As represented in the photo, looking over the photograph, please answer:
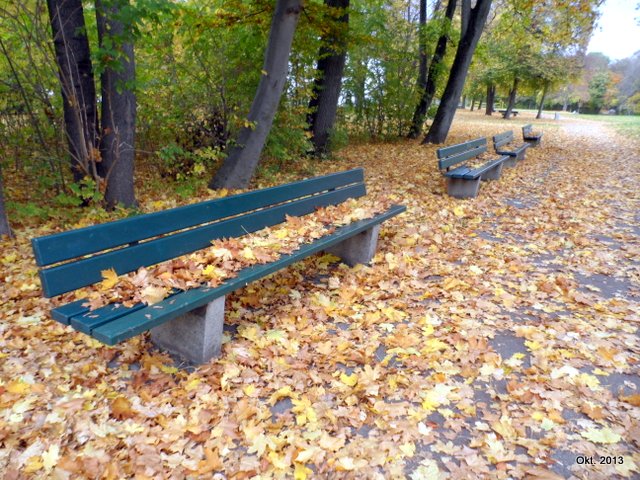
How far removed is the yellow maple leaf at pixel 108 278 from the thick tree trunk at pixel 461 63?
1157cm

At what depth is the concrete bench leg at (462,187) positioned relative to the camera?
7.02 meters

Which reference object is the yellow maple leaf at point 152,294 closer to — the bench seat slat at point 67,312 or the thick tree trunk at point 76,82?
the bench seat slat at point 67,312

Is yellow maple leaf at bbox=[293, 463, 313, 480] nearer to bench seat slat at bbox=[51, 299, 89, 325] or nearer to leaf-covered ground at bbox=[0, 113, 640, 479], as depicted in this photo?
leaf-covered ground at bbox=[0, 113, 640, 479]

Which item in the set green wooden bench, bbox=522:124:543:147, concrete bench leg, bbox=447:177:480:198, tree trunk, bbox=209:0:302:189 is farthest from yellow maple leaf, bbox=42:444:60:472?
green wooden bench, bbox=522:124:543:147

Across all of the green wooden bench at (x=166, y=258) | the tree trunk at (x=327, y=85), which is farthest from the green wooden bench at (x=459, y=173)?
the green wooden bench at (x=166, y=258)

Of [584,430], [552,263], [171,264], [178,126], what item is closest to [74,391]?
[171,264]

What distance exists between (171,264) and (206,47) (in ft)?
17.7

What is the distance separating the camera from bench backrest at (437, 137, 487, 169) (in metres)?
6.71

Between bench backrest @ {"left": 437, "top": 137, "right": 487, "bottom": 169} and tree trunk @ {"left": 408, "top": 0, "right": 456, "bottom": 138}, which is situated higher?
tree trunk @ {"left": 408, "top": 0, "right": 456, "bottom": 138}

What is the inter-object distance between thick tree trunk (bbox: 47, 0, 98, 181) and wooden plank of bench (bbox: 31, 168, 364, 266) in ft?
9.84

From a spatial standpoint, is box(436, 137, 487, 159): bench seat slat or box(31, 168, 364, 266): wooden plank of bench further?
box(436, 137, 487, 159): bench seat slat

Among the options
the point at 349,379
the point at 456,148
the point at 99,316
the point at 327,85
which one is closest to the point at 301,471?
the point at 349,379

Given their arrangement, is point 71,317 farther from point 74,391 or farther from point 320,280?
point 320,280

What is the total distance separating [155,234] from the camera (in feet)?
8.98
